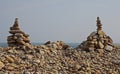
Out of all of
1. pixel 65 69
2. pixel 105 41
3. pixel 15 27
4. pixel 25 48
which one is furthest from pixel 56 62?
pixel 105 41

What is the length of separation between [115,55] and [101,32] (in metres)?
2.80

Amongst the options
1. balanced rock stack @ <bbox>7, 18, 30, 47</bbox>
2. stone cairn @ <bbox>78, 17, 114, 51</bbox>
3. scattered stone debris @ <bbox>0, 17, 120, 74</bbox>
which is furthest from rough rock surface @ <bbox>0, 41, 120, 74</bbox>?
balanced rock stack @ <bbox>7, 18, 30, 47</bbox>

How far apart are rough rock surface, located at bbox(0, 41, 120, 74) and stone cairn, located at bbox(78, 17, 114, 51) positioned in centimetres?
61

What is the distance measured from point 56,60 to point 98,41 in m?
5.92

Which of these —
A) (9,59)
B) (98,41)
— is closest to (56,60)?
(9,59)

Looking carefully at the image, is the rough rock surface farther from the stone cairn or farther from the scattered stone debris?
the stone cairn

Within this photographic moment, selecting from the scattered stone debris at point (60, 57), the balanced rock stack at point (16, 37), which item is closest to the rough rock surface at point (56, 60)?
the scattered stone debris at point (60, 57)

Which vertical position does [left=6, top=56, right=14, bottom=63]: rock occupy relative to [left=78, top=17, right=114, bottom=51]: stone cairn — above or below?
below

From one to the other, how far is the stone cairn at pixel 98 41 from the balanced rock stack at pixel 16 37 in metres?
4.77

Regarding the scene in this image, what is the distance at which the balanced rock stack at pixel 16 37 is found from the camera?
74.5ft

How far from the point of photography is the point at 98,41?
25141mm

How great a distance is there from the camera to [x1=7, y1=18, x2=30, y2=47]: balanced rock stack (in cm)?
2269

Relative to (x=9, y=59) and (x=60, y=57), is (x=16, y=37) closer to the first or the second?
(x=60, y=57)

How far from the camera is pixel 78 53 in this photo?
22859 millimetres
